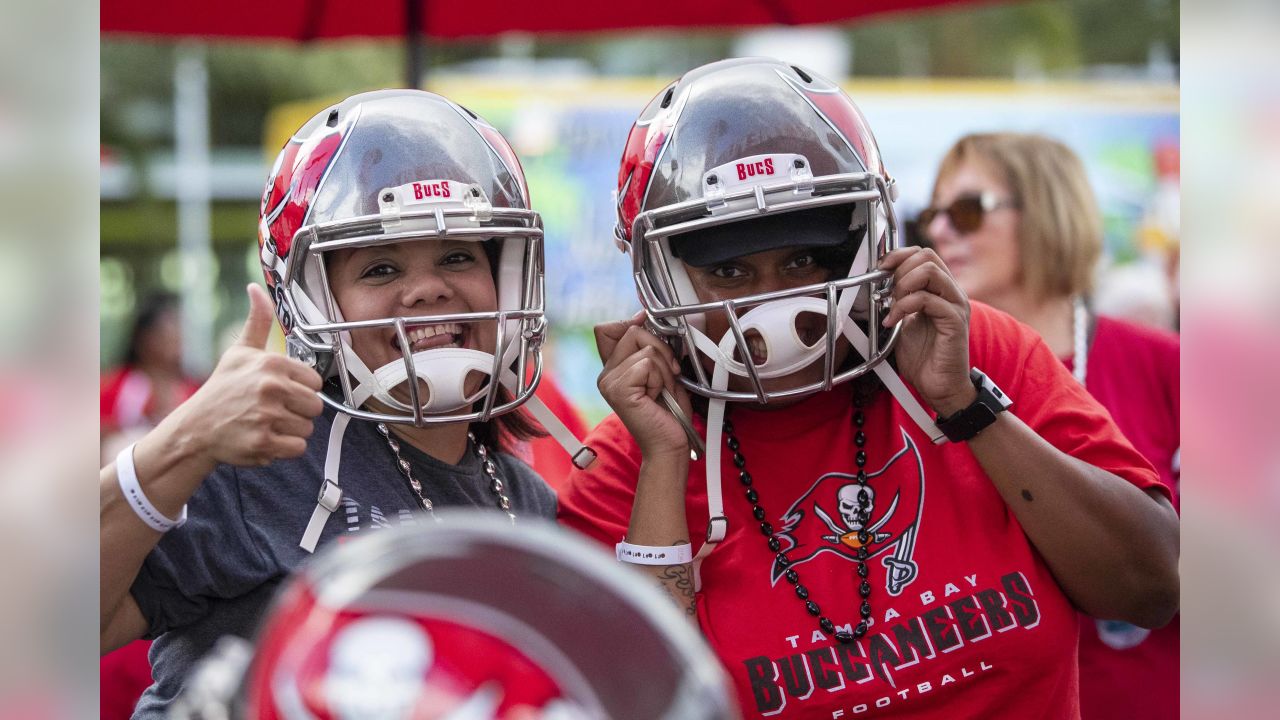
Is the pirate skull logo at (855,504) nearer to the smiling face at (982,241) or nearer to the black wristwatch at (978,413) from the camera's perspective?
the black wristwatch at (978,413)

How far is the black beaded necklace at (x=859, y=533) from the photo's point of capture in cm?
217

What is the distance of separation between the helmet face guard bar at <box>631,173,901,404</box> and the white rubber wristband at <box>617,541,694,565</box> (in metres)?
0.28

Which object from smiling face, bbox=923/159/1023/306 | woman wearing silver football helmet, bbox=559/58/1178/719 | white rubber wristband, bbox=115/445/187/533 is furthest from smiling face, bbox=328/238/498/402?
smiling face, bbox=923/159/1023/306

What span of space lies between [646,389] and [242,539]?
74 centimetres

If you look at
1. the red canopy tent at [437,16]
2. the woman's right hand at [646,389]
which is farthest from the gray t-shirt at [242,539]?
the red canopy tent at [437,16]

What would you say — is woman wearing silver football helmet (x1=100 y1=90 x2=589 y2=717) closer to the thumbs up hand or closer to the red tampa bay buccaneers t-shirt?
the thumbs up hand

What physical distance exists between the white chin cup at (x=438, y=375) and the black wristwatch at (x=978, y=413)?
0.78m

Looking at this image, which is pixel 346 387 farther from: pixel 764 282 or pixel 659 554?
pixel 764 282

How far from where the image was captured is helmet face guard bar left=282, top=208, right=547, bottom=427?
2207 mm

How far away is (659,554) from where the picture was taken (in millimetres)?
2217

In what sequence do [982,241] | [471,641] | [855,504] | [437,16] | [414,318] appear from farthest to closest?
[437,16] → [982,241] → [855,504] → [414,318] → [471,641]

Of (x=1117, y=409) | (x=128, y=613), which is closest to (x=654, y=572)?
(x=128, y=613)

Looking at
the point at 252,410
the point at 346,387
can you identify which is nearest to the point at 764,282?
the point at 346,387
